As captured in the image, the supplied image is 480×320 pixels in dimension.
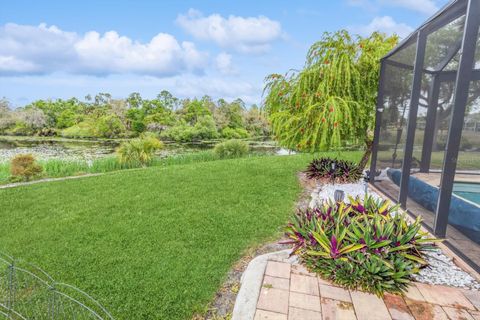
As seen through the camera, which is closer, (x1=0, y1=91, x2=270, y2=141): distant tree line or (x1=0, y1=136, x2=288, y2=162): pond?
(x1=0, y1=136, x2=288, y2=162): pond

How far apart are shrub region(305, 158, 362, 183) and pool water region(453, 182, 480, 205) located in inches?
97.8

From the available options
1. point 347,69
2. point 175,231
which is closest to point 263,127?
point 347,69

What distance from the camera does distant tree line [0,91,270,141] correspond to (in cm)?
2339

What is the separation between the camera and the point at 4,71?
11523 mm

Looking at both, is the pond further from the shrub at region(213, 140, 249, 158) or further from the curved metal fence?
the curved metal fence

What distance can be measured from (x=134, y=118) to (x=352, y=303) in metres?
25.9

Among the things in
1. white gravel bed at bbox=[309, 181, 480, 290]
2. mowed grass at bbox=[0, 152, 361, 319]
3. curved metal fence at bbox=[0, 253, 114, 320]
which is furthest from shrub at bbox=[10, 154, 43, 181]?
white gravel bed at bbox=[309, 181, 480, 290]

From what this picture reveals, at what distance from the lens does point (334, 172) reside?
571 cm

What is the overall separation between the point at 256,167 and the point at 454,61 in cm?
468

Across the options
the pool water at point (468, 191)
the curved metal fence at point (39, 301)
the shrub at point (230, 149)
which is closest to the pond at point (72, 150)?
the shrub at point (230, 149)

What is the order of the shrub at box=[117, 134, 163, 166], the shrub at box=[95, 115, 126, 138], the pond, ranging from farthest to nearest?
the shrub at box=[95, 115, 126, 138] → the pond → the shrub at box=[117, 134, 163, 166]

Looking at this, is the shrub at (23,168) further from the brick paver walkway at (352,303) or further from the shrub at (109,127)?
the shrub at (109,127)

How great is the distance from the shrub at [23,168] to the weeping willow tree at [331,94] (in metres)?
6.59

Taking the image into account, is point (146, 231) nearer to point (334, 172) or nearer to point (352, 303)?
point (352, 303)
